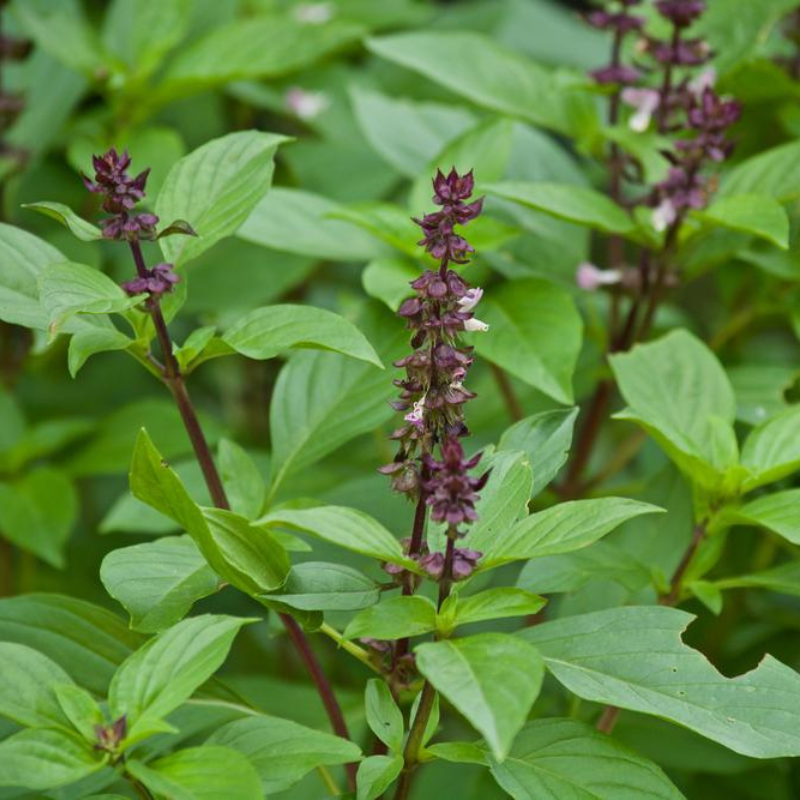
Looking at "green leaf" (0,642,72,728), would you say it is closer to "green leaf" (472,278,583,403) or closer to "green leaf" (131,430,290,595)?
"green leaf" (131,430,290,595)

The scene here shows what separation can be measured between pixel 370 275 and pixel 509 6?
1.27m

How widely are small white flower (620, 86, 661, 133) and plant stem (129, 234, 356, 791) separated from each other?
0.70m

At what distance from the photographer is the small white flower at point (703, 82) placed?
140 centimetres

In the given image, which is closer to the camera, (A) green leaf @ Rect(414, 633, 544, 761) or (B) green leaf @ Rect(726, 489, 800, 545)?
(A) green leaf @ Rect(414, 633, 544, 761)

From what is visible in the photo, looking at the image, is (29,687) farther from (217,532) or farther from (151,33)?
(151,33)

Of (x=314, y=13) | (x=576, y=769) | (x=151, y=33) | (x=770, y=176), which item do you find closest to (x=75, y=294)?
(x=576, y=769)

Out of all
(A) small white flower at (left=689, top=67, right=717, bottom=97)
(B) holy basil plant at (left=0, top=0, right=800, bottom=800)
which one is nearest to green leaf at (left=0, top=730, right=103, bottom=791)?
(B) holy basil plant at (left=0, top=0, right=800, bottom=800)

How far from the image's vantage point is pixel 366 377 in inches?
48.2

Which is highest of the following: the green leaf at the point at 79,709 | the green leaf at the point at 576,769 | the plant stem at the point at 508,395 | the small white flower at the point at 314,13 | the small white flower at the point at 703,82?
the small white flower at the point at 703,82

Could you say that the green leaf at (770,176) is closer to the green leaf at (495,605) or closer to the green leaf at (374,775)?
the green leaf at (495,605)

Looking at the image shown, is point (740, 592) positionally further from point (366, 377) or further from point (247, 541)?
point (247, 541)

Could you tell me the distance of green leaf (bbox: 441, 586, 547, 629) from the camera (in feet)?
2.84

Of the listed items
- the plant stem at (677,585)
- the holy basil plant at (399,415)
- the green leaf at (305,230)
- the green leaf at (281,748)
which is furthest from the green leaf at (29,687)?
the green leaf at (305,230)

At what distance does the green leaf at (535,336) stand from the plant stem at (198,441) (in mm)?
359
